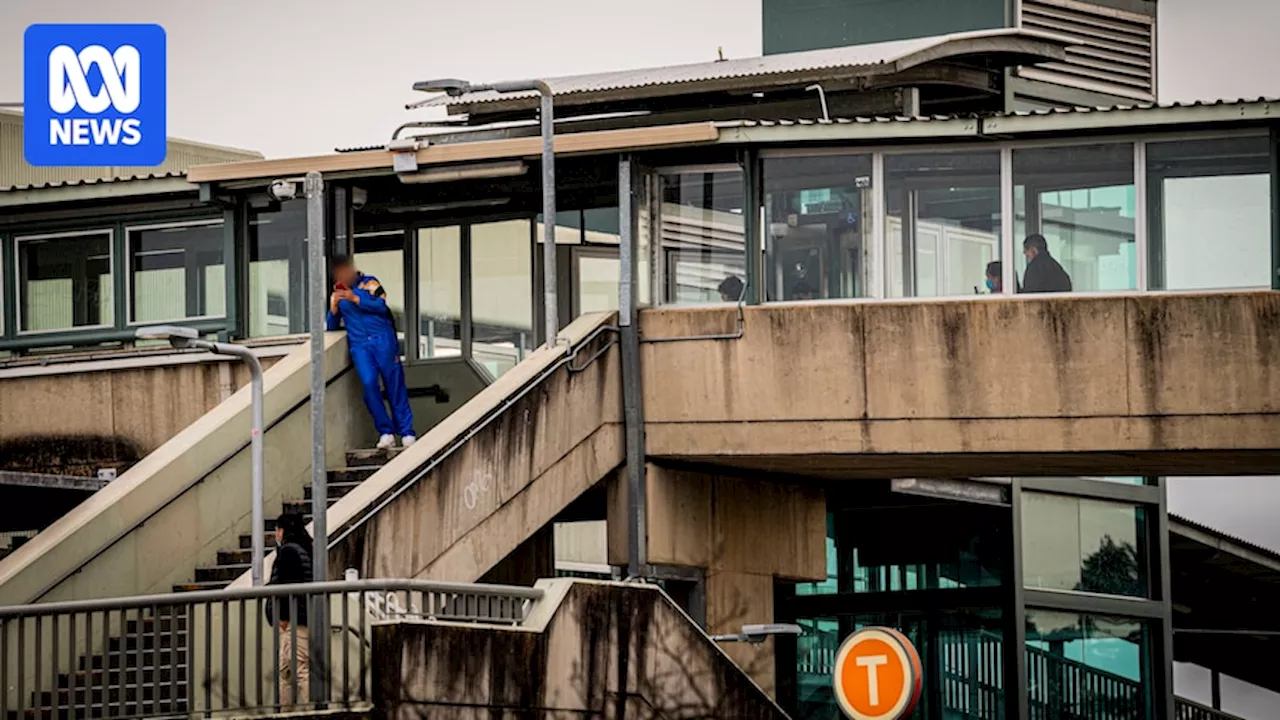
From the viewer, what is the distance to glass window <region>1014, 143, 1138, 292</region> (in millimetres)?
28844

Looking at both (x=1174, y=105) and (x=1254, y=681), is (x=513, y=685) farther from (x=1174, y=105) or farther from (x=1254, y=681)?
(x=1254, y=681)

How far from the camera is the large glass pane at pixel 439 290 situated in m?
31.8

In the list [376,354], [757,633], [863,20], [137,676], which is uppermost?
[863,20]

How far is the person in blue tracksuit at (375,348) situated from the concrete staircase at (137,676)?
3.23 m

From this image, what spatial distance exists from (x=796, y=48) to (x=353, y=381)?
12.7 m

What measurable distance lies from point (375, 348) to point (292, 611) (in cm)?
836

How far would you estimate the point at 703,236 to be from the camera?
2992 centimetres

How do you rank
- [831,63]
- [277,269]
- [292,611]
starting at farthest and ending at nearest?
[277,269] < [831,63] < [292,611]

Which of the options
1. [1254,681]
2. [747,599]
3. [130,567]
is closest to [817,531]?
[747,599]

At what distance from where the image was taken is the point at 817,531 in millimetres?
33625

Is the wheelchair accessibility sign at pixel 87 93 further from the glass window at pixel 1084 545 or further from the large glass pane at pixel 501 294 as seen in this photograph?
the glass window at pixel 1084 545

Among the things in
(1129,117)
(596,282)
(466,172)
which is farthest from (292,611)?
(1129,117)

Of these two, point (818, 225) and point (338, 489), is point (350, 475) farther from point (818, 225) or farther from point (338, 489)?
point (818, 225)

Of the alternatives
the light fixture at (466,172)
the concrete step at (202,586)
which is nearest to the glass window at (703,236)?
the light fixture at (466,172)
